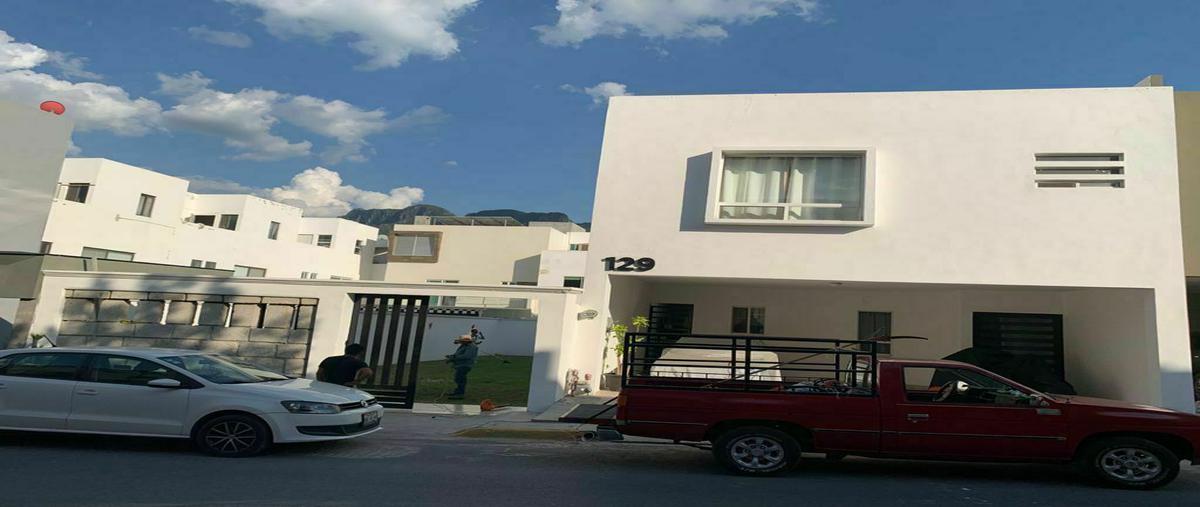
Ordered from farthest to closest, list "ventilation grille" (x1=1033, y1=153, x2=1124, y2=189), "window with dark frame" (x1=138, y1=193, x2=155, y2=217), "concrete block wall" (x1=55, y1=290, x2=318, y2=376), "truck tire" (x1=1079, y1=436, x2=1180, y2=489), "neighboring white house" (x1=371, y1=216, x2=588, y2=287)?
"neighboring white house" (x1=371, y1=216, x2=588, y2=287) < "window with dark frame" (x1=138, y1=193, x2=155, y2=217) < "concrete block wall" (x1=55, y1=290, x2=318, y2=376) < "ventilation grille" (x1=1033, y1=153, x2=1124, y2=189) < "truck tire" (x1=1079, y1=436, x2=1180, y2=489)

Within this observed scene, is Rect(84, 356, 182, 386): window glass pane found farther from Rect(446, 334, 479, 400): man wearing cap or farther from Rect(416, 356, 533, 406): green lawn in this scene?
Rect(446, 334, 479, 400): man wearing cap

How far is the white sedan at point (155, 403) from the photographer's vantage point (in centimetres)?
782

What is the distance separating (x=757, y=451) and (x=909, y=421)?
1.51 metres

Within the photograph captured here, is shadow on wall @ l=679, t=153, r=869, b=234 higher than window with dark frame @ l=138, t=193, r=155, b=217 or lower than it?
lower

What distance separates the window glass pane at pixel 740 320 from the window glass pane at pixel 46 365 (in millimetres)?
12901

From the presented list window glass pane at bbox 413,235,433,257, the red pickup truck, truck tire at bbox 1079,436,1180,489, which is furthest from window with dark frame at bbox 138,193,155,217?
truck tire at bbox 1079,436,1180,489

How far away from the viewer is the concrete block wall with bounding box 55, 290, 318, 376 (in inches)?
516

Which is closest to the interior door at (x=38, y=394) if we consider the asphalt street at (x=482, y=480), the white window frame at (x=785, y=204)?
the asphalt street at (x=482, y=480)

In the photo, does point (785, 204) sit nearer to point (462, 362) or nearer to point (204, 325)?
point (462, 362)

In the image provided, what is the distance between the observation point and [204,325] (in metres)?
13.3

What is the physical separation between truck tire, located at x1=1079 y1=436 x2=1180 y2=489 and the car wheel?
8.50 m

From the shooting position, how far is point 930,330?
1595 cm

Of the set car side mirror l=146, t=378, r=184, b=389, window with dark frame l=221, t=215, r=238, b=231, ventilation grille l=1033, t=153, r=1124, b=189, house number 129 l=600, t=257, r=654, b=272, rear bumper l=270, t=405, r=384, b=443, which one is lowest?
rear bumper l=270, t=405, r=384, b=443

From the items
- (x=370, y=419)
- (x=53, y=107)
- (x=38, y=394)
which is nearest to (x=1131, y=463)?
(x=370, y=419)
